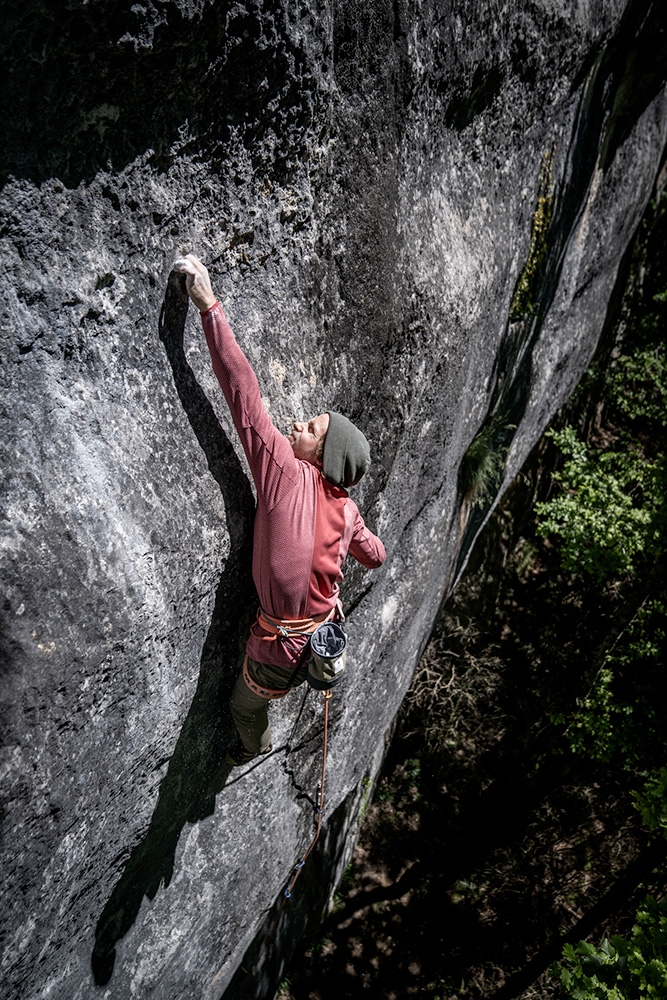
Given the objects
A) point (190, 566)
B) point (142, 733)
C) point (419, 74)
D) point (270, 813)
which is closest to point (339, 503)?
point (190, 566)

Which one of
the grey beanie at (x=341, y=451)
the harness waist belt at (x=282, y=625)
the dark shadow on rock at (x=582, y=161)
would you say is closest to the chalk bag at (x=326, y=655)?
the harness waist belt at (x=282, y=625)

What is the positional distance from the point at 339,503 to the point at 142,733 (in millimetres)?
1269

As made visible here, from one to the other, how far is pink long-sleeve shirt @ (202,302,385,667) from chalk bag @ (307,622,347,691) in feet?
0.27

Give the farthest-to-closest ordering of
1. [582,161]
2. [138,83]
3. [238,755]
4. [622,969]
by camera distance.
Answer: [582,161], [622,969], [238,755], [138,83]

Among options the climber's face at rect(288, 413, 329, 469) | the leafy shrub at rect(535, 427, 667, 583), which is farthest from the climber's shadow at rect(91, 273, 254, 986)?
the leafy shrub at rect(535, 427, 667, 583)

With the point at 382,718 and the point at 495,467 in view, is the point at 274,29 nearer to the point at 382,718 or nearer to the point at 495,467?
the point at 495,467

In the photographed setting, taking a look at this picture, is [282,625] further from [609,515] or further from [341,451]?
[609,515]

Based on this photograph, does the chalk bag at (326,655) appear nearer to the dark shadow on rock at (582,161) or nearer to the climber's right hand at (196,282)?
the climber's right hand at (196,282)

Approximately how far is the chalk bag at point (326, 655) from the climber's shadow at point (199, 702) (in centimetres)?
38

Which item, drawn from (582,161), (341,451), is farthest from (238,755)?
Answer: (582,161)

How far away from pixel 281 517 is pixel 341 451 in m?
0.40

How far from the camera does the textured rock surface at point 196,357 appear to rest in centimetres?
210

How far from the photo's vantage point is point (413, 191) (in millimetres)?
3645

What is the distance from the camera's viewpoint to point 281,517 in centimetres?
278
